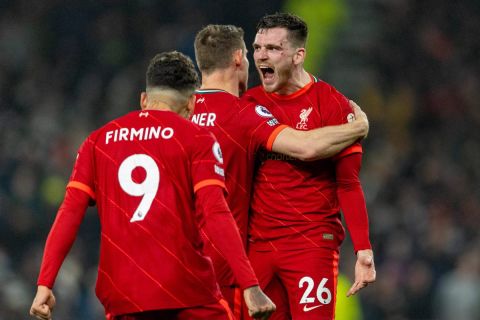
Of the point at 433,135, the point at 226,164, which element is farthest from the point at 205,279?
the point at 433,135

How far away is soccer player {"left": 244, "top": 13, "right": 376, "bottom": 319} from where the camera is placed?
5336mm

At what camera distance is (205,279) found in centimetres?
431

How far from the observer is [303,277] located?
5324 millimetres

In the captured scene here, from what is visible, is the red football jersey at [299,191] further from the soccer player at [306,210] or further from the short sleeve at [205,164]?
the short sleeve at [205,164]

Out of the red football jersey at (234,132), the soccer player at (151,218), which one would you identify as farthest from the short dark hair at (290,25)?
the soccer player at (151,218)

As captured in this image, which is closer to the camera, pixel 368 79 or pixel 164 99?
pixel 164 99

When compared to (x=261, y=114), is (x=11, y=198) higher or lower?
lower

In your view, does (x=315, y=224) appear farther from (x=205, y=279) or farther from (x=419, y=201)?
(x=419, y=201)

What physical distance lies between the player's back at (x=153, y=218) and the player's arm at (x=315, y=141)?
908 millimetres

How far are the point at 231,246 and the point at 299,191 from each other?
1.30 m

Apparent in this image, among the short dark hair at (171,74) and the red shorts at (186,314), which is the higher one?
the short dark hair at (171,74)

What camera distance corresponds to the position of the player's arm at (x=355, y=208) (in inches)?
Result: 210

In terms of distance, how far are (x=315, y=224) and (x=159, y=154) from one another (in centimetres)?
140

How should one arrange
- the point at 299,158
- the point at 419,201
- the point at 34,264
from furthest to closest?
the point at 419,201, the point at 34,264, the point at 299,158
